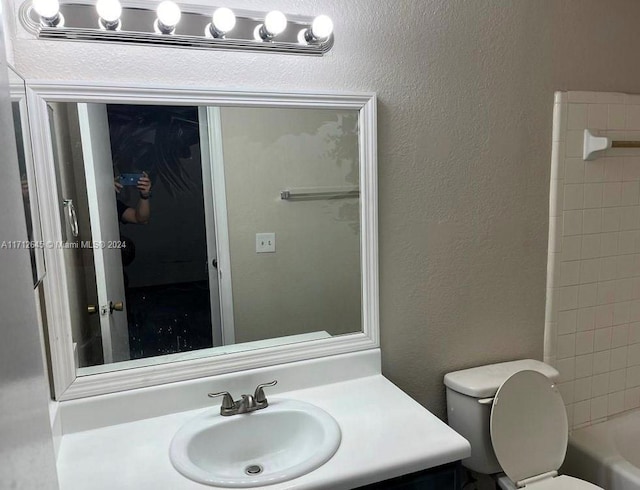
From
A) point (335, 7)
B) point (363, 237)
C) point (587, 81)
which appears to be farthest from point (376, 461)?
point (587, 81)

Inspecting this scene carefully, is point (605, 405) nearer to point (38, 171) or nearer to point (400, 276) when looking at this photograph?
point (400, 276)

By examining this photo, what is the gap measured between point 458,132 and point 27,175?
1.30m

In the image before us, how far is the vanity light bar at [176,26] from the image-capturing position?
1193 mm

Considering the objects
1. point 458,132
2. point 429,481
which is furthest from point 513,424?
point 458,132

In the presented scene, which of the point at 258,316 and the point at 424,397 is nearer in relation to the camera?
the point at 258,316

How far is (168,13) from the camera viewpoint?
124 cm

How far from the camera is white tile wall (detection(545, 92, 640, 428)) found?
185cm

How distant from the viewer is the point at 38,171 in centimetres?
123

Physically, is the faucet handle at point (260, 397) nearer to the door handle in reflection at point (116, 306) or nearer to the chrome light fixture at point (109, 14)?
the door handle in reflection at point (116, 306)

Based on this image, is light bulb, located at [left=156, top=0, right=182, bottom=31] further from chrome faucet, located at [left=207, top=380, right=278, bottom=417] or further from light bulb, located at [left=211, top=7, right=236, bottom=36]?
chrome faucet, located at [left=207, top=380, right=278, bottom=417]

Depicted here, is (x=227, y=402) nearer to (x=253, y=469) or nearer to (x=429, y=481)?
(x=253, y=469)

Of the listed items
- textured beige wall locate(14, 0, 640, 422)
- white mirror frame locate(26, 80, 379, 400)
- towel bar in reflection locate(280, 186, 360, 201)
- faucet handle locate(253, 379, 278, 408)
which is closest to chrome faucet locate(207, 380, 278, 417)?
faucet handle locate(253, 379, 278, 408)

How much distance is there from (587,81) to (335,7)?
1055mm

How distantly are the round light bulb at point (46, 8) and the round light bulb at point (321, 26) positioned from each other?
656mm
